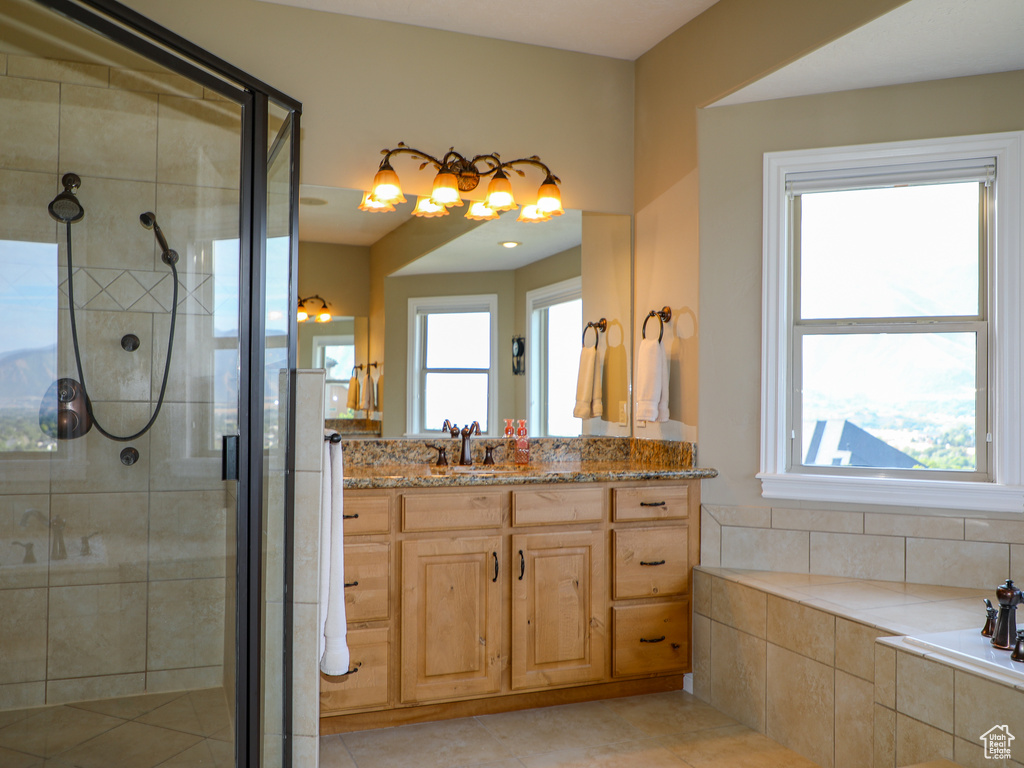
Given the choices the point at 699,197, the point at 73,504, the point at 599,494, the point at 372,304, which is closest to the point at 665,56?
the point at 699,197

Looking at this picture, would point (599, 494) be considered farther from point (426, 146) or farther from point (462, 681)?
point (426, 146)

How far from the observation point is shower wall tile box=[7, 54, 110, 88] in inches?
56.2

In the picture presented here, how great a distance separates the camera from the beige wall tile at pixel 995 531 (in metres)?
2.68

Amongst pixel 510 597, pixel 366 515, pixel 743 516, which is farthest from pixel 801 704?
pixel 366 515

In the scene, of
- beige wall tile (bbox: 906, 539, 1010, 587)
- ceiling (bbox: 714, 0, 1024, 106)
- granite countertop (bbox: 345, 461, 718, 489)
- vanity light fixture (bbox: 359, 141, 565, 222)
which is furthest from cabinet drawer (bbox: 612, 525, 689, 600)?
ceiling (bbox: 714, 0, 1024, 106)

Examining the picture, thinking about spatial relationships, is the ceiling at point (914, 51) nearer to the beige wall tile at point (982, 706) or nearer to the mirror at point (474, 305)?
the mirror at point (474, 305)

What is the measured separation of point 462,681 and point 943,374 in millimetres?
2090

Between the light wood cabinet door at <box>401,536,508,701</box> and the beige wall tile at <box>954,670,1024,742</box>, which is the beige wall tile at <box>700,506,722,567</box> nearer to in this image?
the light wood cabinet door at <box>401,536,508,701</box>

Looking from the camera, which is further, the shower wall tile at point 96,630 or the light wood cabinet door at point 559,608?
the light wood cabinet door at point 559,608

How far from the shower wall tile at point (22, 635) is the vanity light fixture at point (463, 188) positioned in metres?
2.01

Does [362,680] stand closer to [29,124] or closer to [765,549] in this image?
[765,549]

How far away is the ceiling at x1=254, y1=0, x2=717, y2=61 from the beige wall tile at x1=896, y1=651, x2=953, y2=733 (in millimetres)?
2477

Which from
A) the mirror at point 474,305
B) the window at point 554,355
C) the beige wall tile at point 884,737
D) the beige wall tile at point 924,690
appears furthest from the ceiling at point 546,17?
the beige wall tile at point 884,737

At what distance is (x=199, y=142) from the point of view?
1804 millimetres
